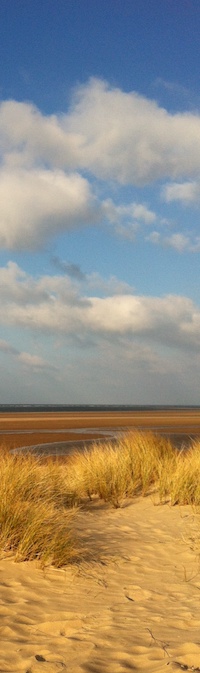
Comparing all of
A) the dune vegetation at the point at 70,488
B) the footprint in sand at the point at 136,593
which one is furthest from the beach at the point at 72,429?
the footprint in sand at the point at 136,593

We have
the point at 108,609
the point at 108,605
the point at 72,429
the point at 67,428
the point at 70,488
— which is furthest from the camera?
the point at 67,428

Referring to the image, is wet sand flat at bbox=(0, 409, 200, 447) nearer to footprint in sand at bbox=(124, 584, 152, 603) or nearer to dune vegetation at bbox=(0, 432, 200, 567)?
dune vegetation at bbox=(0, 432, 200, 567)

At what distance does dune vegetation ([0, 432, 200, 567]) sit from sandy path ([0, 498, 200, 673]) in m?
0.27

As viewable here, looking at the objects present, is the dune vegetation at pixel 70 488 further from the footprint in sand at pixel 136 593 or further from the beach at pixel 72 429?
the beach at pixel 72 429

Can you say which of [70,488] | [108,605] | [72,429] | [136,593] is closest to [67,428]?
[72,429]

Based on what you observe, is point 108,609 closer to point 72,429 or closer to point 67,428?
point 72,429

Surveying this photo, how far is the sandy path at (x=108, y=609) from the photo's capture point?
453 cm

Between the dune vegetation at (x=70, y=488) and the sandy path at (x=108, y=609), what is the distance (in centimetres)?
27

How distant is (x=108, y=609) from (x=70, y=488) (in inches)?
193

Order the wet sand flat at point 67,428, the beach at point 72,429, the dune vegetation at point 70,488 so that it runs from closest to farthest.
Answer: the dune vegetation at point 70,488
the beach at point 72,429
the wet sand flat at point 67,428

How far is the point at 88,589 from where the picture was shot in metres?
6.29

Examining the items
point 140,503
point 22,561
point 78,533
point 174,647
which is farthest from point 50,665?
point 140,503

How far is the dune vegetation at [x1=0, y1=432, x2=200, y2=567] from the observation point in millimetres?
6895

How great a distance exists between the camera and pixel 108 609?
571 centimetres
